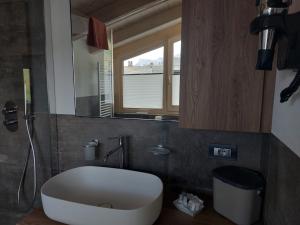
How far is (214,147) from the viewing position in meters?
1.34

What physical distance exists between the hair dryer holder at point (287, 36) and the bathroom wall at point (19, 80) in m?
1.46

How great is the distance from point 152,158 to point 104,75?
2.14ft

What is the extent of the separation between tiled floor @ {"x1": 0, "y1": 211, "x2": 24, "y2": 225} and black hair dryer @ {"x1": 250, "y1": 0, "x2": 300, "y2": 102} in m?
2.03

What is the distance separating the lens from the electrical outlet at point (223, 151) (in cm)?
130

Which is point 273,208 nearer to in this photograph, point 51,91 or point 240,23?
point 240,23

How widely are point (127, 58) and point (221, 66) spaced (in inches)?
25.7

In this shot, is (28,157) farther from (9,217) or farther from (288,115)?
(288,115)

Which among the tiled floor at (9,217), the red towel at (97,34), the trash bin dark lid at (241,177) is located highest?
the red towel at (97,34)

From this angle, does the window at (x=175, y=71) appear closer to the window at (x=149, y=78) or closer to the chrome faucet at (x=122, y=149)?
the window at (x=149, y=78)

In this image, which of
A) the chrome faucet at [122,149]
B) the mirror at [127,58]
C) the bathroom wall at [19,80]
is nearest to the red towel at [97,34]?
the mirror at [127,58]

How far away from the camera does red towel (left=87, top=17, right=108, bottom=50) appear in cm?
150

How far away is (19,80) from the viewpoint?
5.50ft

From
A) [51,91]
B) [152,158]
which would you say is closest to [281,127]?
[152,158]

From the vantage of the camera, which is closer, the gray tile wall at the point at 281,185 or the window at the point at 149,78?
the gray tile wall at the point at 281,185
